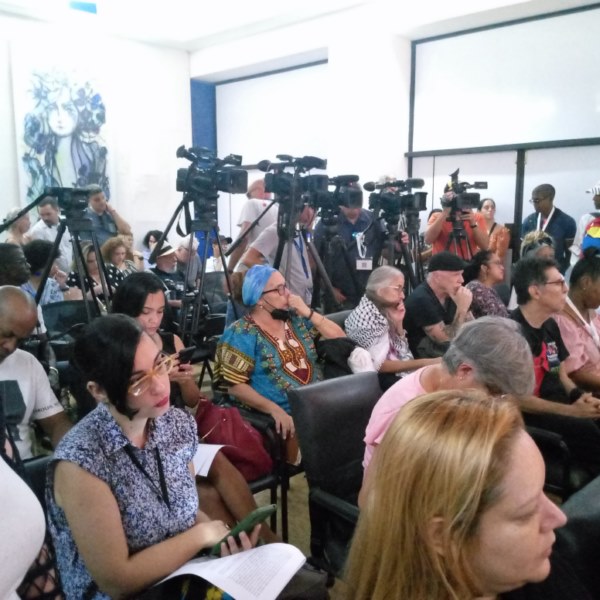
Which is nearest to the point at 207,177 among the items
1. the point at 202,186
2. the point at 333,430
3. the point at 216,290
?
the point at 202,186

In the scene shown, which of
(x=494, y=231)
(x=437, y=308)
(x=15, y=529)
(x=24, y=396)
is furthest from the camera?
(x=494, y=231)

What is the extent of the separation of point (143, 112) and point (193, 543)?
21.9 feet

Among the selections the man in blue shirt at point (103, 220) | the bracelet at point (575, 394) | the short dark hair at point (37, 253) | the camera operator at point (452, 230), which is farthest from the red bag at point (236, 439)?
the man in blue shirt at point (103, 220)

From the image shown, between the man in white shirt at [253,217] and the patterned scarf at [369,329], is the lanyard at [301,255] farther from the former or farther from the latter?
the patterned scarf at [369,329]

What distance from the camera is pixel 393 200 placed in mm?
3646

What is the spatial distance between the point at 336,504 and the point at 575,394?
1.27 m

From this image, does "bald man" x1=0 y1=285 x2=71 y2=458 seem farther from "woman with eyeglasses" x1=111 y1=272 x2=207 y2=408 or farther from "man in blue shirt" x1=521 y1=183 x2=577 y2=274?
"man in blue shirt" x1=521 y1=183 x2=577 y2=274

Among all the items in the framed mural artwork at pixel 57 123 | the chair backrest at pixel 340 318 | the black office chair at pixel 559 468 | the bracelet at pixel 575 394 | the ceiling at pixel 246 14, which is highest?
the ceiling at pixel 246 14


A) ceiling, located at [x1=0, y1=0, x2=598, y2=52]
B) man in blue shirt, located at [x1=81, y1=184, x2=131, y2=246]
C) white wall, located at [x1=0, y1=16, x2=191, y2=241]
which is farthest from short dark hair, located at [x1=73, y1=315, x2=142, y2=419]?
white wall, located at [x1=0, y1=16, x2=191, y2=241]

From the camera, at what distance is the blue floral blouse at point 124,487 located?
3.91 feet

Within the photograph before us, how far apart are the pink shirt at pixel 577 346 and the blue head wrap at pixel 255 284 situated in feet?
4.20

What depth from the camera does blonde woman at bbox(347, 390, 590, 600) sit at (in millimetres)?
754

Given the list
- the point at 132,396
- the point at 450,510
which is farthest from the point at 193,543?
the point at 450,510

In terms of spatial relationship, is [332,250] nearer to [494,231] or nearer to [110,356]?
[494,231]
